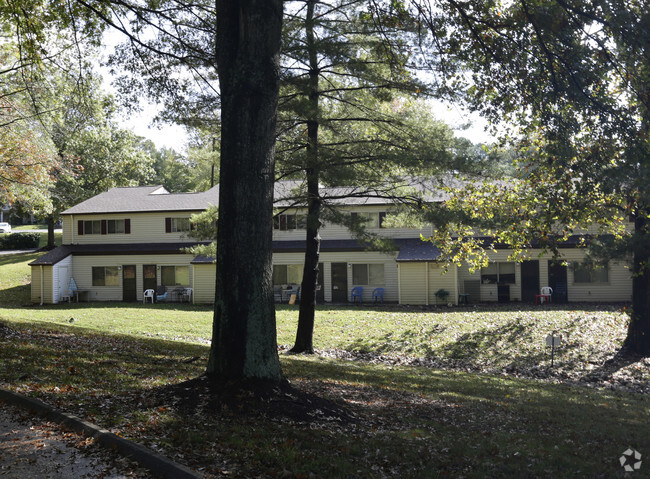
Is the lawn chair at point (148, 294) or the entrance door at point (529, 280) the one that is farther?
the lawn chair at point (148, 294)

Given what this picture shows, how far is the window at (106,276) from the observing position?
3322cm

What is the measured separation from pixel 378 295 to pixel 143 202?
16.3 meters

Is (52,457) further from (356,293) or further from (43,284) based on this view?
(43,284)

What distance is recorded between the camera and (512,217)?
16.3 meters

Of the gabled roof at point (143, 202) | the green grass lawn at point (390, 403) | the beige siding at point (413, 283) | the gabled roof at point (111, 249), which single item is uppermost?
the gabled roof at point (143, 202)

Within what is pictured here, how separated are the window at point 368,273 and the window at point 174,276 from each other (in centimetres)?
1010

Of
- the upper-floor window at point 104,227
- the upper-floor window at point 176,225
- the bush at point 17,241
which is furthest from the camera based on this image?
the bush at point 17,241

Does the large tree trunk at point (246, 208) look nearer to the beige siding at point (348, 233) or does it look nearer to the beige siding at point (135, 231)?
the beige siding at point (348, 233)

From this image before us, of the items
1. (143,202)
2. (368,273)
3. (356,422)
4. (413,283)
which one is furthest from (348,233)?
(356,422)

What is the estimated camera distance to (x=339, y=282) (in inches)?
1204

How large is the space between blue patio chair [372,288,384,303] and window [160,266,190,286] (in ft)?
36.5

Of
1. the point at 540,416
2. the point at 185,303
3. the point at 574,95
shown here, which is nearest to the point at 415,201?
the point at 574,95

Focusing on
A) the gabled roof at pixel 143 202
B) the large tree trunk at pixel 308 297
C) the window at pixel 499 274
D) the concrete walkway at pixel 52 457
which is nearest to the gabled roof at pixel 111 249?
the gabled roof at pixel 143 202

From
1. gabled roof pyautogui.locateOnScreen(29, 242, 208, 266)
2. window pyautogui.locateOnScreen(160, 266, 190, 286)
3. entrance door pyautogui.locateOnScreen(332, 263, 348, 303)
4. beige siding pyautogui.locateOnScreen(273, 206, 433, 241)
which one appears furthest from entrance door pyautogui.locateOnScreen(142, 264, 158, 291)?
entrance door pyautogui.locateOnScreen(332, 263, 348, 303)
